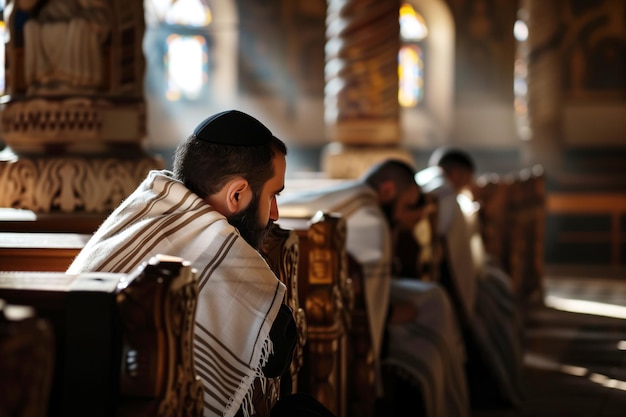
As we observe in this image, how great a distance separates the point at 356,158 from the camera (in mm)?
8516

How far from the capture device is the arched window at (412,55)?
16.2m

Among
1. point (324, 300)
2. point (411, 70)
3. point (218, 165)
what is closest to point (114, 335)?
point (218, 165)

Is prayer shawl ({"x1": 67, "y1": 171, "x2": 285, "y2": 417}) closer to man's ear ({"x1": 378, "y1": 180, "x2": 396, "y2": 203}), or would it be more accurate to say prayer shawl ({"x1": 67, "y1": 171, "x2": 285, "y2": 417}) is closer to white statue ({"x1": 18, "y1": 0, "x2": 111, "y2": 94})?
white statue ({"x1": 18, "y1": 0, "x2": 111, "y2": 94})

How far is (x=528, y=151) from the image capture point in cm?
1434

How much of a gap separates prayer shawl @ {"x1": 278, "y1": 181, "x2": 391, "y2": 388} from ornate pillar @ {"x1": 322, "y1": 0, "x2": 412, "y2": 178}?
3.84m

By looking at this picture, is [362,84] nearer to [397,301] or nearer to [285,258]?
[397,301]

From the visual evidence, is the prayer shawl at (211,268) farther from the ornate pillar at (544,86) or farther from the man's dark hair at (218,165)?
the ornate pillar at (544,86)

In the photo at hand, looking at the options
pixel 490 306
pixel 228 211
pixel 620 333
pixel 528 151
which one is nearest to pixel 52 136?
pixel 228 211

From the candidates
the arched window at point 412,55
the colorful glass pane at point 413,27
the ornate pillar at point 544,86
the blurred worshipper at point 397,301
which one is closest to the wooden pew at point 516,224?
the blurred worshipper at point 397,301

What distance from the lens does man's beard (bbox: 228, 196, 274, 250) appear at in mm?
2312

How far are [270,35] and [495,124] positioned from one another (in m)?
3.52

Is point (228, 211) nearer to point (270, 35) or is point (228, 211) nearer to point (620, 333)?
point (620, 333)

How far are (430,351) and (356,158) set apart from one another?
4.05 metres

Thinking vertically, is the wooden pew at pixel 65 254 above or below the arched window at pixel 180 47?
below
